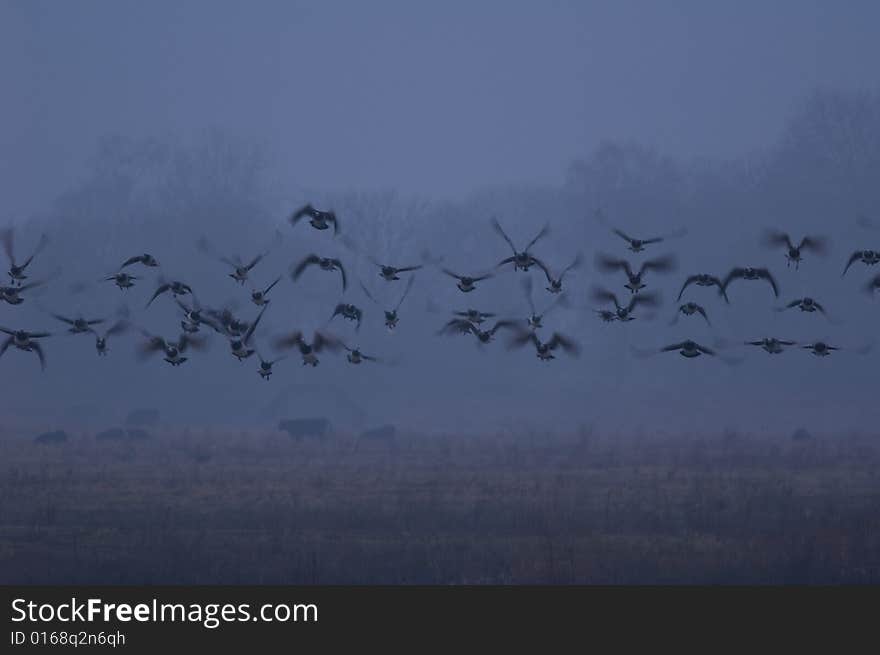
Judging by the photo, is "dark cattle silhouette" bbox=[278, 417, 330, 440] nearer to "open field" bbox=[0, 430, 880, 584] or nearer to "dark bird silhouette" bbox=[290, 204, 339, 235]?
"open field" bbox=[0, 430, 880, 584]

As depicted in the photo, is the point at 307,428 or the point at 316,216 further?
the point at 307,428

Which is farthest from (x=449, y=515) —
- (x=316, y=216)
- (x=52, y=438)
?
(x=52, y=438)

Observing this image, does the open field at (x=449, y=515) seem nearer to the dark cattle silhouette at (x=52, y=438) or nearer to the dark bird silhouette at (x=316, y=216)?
the dark bird silhouette at (x=316, y=216)

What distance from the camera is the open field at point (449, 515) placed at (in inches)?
1144

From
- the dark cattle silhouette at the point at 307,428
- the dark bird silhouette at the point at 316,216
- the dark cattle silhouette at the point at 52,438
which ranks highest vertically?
the dark cattle silhouette at the point at 307,428

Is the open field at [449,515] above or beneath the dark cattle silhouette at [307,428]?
beneath

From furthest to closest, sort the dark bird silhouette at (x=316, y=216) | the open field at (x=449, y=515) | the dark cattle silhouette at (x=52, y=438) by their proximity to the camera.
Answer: the dark cattle silhouette at (x=52, y=438)
the open field at (x=449, y=515)
the dark bird silhouette at (x=316, y=216)

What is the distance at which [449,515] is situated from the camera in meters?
36.5

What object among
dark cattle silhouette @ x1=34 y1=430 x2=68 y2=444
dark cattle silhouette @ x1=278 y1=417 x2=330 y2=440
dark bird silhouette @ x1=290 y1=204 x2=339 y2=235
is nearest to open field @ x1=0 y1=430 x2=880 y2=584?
dark bird silhouette @ x1=290 y1=204 x2=339 y2=235

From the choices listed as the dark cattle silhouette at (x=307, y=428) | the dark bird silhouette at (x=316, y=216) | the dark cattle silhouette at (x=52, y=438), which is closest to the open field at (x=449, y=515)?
the dark bird silhouette at (x=316, y=216)

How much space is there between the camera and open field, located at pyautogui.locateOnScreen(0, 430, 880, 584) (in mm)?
29062

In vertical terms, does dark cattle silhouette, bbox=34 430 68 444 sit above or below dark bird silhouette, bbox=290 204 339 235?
above

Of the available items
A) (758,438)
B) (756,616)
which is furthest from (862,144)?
(756,616)

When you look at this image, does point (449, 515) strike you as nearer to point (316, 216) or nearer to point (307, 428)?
point (316, 216)
